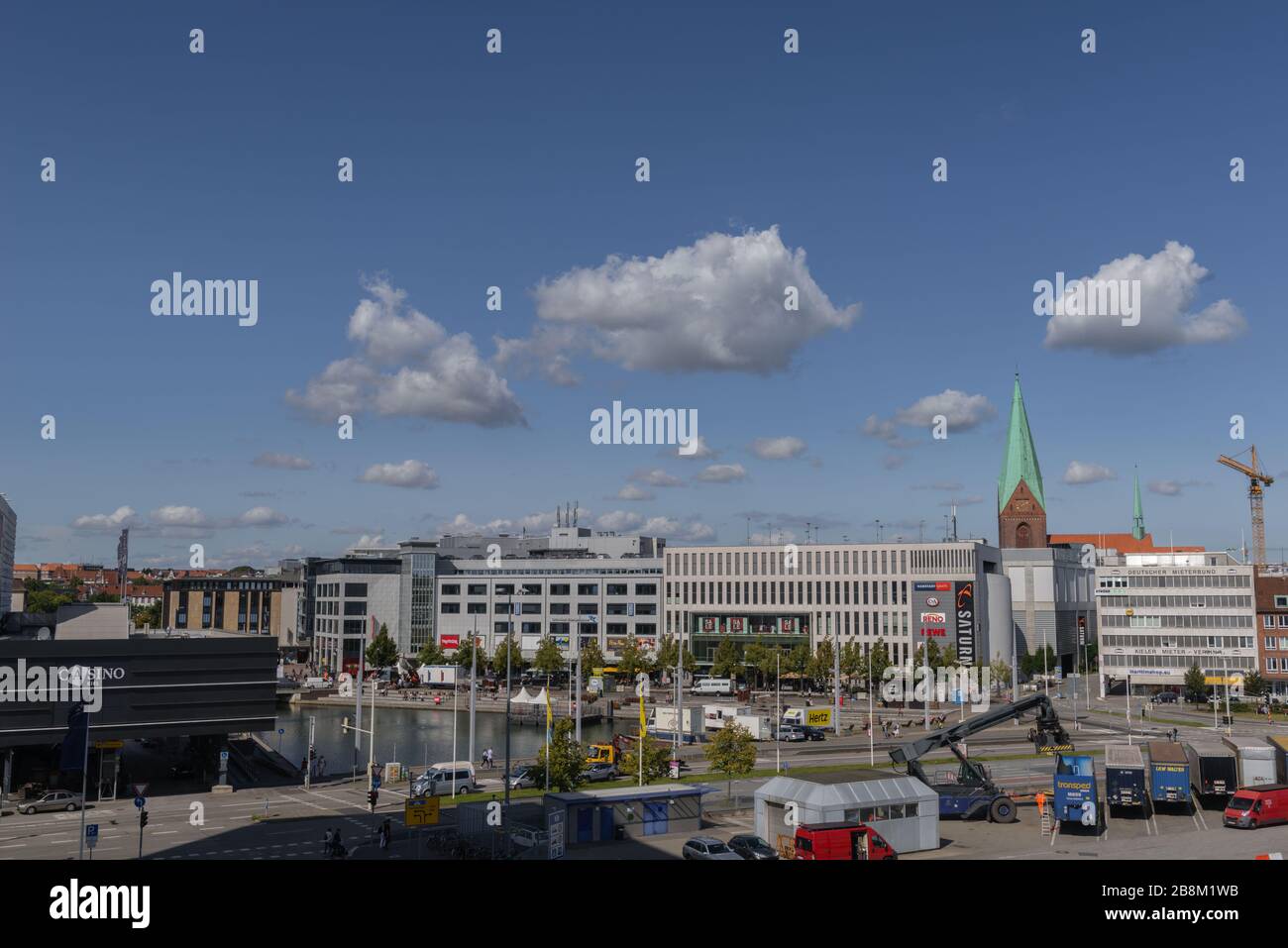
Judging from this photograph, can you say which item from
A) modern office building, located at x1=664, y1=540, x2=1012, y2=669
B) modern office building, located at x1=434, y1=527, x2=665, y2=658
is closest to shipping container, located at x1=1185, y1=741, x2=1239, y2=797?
modern office building, located at x1=664, y1=540, x2=1012, y2=669

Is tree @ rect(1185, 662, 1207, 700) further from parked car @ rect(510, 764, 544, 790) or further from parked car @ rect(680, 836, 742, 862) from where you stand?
parked car @ rect(680, 836, 742, 862)

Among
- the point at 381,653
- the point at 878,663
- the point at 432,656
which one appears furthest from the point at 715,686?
the point at 381,653

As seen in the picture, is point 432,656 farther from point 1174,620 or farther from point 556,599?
point 1174,620

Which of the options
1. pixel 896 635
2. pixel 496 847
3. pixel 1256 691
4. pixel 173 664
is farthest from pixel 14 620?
pixel 1256 691

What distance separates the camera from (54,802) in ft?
152

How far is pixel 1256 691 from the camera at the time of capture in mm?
102312

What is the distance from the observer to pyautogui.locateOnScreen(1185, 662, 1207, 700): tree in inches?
4060

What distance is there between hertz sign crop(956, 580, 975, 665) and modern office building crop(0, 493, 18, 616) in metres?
117

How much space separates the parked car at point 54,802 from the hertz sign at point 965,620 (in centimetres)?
9135

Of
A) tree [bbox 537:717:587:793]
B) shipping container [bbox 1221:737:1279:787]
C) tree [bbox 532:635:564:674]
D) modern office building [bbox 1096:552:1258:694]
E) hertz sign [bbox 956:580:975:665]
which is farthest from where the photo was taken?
hertz sign [bbox 956:580:975:665]

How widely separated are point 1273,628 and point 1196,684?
531 inches

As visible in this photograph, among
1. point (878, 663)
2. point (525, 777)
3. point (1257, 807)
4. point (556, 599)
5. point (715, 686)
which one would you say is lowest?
point (715, 686)

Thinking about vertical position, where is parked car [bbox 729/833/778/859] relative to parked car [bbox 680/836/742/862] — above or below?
below
